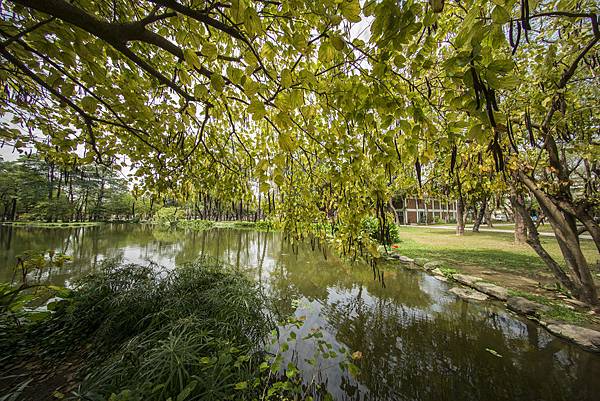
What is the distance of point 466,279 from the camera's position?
23.5 feet

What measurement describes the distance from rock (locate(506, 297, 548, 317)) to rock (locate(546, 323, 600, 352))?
2.01 ft

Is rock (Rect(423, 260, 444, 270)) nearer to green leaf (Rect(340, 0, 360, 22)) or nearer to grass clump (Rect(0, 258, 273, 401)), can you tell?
grass clump (Rect(0, 258, 273, 401))

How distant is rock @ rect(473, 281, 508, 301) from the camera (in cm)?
584

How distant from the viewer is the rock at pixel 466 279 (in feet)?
22.7

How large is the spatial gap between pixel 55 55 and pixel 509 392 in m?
6.06

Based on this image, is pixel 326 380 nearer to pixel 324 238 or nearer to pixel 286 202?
pixel 324 238

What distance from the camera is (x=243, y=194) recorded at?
3727 mm

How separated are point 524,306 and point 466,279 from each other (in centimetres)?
208

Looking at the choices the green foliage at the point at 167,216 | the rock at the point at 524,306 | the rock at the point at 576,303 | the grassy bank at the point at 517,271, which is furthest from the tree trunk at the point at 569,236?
the green foliage at the point at 167,216

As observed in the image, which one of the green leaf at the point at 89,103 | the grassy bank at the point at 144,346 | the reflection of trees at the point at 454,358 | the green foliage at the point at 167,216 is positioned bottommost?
the reflection of trees at the point at 454,358

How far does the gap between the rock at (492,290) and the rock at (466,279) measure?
0.62 ft

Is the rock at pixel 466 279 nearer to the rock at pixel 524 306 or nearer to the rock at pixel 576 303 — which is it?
the rock at pixel 524 306

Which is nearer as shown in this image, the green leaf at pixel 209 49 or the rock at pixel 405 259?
the green leaf at pixel 209 49

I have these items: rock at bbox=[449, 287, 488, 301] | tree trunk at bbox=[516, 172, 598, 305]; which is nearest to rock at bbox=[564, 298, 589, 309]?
tree trunk at bbox=[516, 172, 598, 305]
